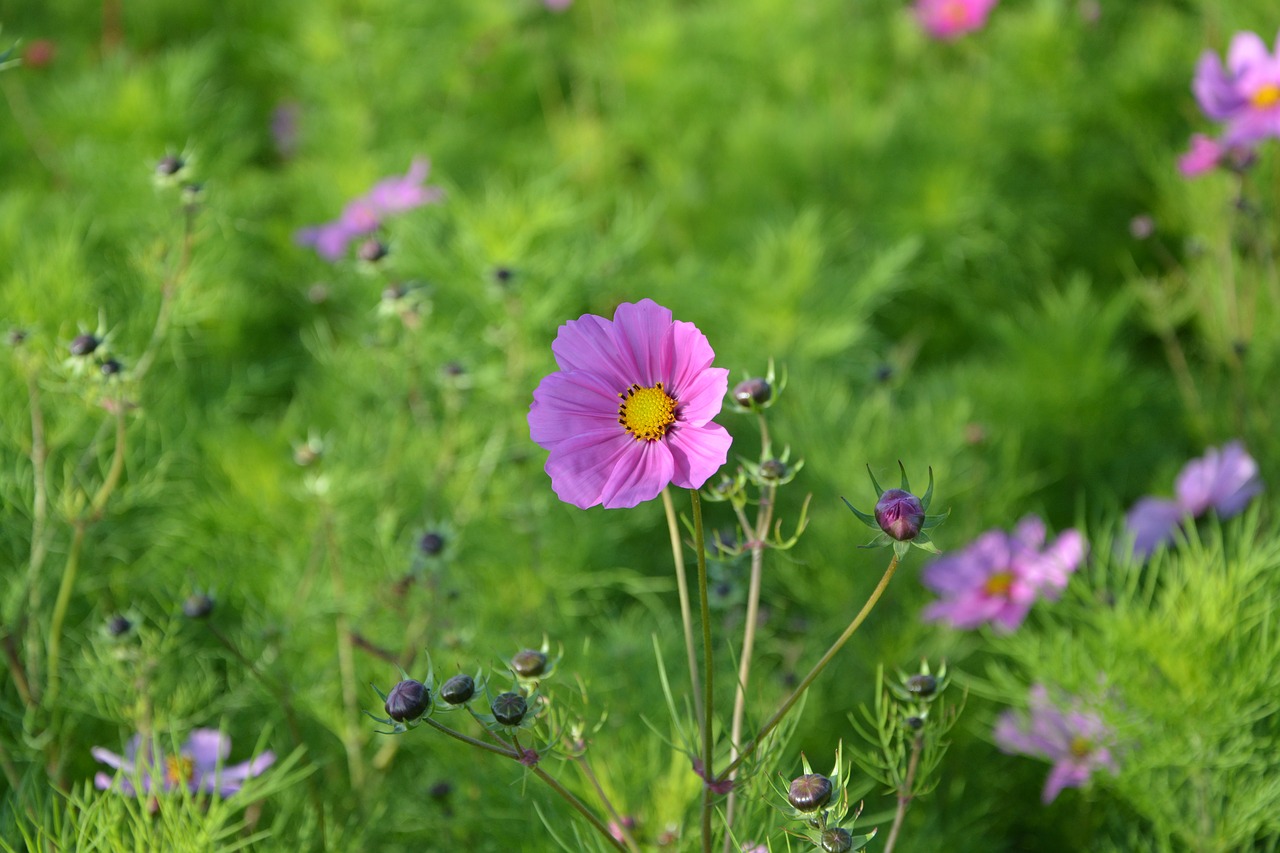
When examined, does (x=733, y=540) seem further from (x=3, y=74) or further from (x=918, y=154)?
(x=3, y=74)

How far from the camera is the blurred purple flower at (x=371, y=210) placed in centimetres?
150

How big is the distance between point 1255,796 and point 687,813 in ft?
1.56

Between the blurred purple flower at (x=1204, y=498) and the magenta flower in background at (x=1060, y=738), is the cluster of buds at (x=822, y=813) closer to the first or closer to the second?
the magenta flower in background at (x=1060, y=738)

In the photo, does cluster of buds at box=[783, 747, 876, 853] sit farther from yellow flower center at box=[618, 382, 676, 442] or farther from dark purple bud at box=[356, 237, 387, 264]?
dark purple bud at box=[356, 237, 387, 264]

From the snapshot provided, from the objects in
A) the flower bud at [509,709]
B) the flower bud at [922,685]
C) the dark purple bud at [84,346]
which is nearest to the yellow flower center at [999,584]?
the flower bud at [922,685]

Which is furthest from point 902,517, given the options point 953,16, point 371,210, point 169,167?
point 953,16

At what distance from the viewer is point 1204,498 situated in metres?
1.16

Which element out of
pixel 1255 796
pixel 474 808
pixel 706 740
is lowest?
pixel 474 808

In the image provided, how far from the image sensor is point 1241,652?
97 cm

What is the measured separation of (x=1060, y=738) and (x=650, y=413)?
0.66 meters

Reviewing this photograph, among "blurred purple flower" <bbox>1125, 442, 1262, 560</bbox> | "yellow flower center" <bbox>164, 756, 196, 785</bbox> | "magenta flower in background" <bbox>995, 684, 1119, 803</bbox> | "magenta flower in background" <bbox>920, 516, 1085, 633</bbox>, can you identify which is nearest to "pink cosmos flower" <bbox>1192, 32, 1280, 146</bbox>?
"blurred purple flower" <bbox>1125, 442, 1262, 560</bbox>

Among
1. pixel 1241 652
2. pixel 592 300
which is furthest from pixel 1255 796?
pixel 592 300

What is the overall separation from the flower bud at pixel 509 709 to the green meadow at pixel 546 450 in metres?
Result: 0.02

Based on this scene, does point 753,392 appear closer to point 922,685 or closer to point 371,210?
point 922,685
